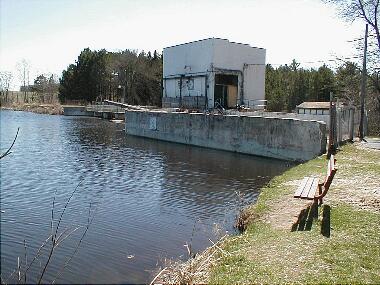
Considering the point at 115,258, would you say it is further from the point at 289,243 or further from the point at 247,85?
the point at 247,85

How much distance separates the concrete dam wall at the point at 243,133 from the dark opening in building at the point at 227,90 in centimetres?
716

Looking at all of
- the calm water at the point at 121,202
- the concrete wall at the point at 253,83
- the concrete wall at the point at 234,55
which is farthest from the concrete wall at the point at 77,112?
the calm water at the point at 121,202

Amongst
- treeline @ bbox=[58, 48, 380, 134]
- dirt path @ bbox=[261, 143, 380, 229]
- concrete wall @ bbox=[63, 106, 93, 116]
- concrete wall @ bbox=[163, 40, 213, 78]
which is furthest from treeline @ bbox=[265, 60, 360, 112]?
dirt path @ bbox=[261, 143, 380, 229]

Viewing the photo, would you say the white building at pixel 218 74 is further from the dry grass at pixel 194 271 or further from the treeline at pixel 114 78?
the dry grass at pixel 194 271

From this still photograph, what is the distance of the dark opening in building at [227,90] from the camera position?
4009cm

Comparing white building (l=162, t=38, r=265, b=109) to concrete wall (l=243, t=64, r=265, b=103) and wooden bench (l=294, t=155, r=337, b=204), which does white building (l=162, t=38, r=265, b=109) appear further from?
wooden bench (l=294, t=155, r=337, b=204)

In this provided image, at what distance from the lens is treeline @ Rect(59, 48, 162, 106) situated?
73125 millimetres

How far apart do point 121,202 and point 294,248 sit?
310 inches

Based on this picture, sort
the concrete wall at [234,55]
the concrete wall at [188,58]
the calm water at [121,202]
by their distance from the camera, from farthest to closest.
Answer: the concrete wall at [188,58]
the concrete wall at [234,55]
the calm water at [121,202]

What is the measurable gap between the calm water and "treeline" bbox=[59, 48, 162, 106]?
46.7 m

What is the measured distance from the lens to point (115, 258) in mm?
8602

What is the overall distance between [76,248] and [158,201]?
18.0 feet

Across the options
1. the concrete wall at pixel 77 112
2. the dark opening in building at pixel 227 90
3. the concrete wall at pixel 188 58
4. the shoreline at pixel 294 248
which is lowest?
the shoreline at pixel 294 248

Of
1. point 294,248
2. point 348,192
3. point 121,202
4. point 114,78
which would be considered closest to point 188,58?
point 121,202
